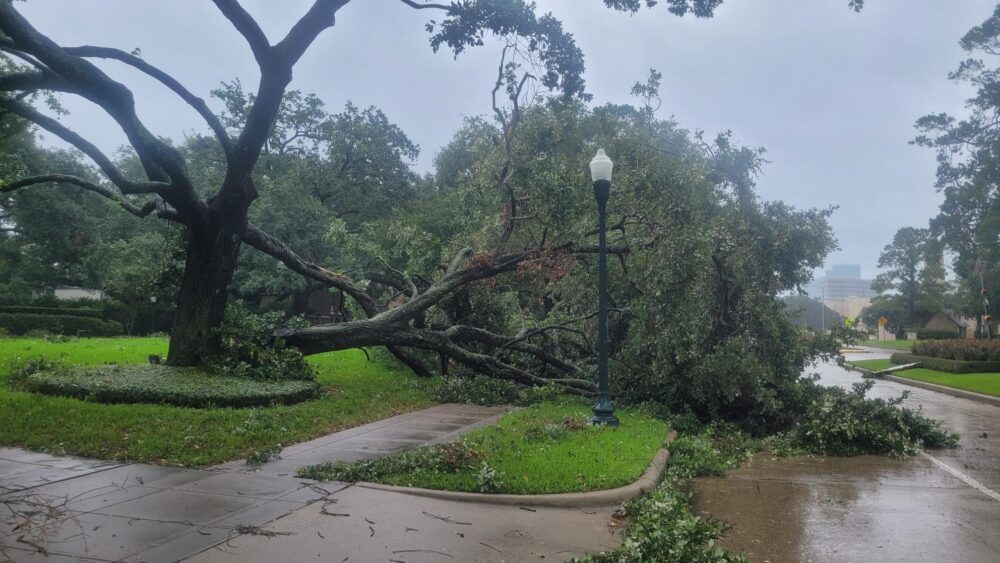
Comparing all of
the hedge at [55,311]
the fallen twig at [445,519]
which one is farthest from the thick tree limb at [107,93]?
the hedge at [55,311]

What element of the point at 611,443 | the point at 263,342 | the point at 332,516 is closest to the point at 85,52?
the point at 263,342

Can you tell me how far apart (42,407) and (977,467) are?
11933 millimetres

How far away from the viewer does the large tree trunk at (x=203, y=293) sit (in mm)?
10805

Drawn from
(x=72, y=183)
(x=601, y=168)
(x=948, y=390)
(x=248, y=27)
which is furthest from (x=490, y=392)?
(x=948, y=390)

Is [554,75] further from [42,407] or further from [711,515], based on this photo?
[42,407]

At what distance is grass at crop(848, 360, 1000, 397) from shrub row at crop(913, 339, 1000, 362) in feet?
5.11

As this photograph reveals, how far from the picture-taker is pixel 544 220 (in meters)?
12.8

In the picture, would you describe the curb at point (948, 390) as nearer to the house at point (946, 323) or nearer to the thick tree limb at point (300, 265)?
the thick tree limb at point (300, 265)

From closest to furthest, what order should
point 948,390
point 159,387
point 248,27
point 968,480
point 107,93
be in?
point 968,480 → point 159,387 → point 107,93 → point 248,27 → point 948,390

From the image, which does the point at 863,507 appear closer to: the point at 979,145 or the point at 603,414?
the point at 603,414

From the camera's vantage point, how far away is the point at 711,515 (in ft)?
18.8

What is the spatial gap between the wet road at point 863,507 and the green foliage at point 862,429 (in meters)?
0.33

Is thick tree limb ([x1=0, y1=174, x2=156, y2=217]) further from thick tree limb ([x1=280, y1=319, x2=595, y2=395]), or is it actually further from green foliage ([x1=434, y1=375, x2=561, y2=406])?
green foliage ([x1=434, y1=375, x2=561, y2=406])

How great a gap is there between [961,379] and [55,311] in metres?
35.5
